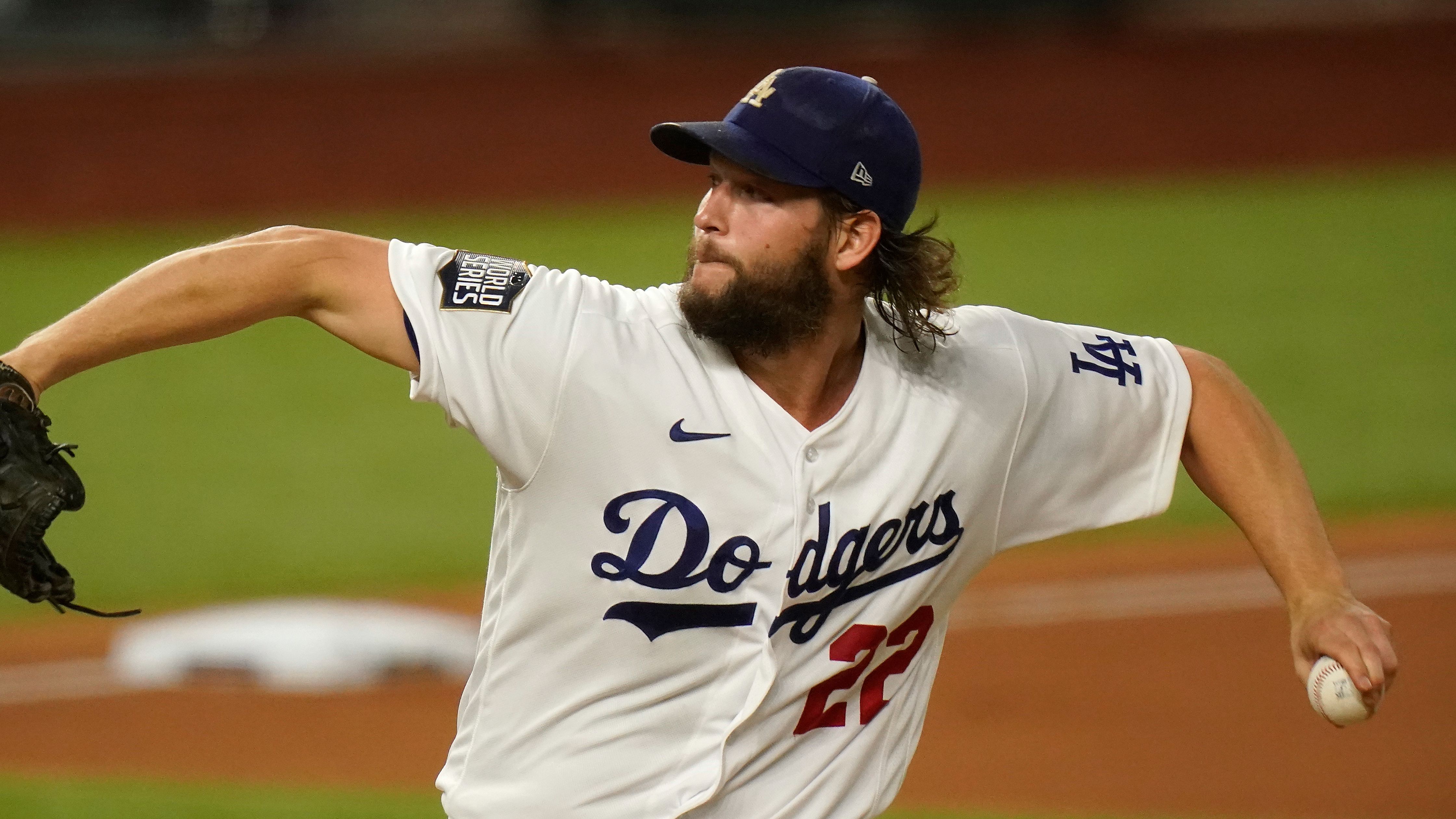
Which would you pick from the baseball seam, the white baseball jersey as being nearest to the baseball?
the baseball seam

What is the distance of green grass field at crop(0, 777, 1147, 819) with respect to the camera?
203 inches

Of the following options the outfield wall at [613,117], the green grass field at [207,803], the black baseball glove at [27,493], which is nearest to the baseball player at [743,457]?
the black baseball glove at [27,493]

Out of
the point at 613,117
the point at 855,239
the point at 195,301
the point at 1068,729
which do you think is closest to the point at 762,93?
the point at 855,239

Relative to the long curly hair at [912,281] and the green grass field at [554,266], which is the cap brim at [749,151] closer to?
the long curly hair at [912,281]

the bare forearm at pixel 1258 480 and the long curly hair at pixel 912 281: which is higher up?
the long curly hair at pixel 912 281

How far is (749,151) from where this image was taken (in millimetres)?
2688

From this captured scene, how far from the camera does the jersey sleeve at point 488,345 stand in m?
2.53

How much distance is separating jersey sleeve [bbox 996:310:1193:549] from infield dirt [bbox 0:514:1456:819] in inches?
101

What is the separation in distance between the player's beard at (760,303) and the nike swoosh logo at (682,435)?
6.6 inches

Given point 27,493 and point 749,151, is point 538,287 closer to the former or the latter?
point 749,151

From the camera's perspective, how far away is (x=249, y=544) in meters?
8.92

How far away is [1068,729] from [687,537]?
12.6ft

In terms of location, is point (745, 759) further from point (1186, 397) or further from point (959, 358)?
point (1186, 397)

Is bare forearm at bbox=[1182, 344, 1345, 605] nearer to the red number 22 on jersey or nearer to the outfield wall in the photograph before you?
the red number 22 on jersey
